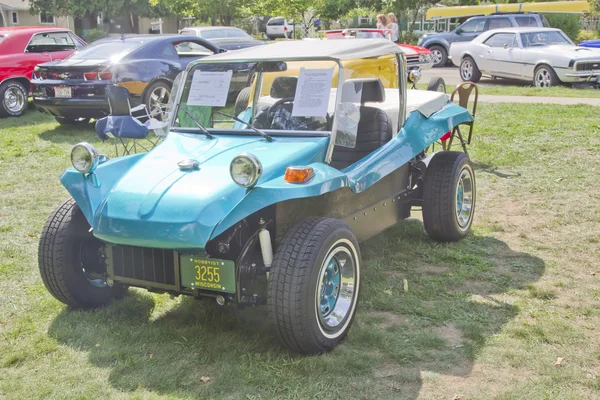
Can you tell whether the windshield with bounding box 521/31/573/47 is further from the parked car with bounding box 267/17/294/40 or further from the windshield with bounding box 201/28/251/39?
the parked car with bounding box 267/17/294/40

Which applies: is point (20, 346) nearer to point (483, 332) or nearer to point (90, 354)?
point (90, 354)

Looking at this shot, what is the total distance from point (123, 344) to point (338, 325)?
4.22 ft

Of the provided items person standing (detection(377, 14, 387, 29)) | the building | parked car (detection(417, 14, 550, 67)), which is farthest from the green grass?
the building

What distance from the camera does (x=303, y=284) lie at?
12.4 ft

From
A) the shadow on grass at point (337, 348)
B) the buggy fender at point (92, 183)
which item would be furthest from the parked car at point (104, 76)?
the shadow on grass at point (337, 348)

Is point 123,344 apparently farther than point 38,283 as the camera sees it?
No

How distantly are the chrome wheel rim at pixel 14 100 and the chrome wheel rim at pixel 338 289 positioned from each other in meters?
11.0

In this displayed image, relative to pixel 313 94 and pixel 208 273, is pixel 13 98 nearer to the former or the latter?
pixel 313 94

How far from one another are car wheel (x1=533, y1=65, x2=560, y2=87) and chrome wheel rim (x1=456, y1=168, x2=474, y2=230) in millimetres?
10015

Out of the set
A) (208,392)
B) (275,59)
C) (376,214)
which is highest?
(275,59)

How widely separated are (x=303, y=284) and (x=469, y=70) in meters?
14.9

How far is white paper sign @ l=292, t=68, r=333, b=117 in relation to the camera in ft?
15.4

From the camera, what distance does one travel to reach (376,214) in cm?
527

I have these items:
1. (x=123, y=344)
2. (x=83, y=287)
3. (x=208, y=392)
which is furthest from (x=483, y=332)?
(x=83, y=287)
